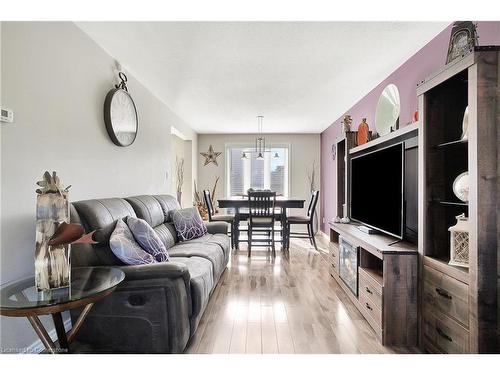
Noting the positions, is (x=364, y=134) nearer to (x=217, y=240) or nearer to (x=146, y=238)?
(x=217, y=240)

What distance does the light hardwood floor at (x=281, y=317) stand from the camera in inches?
76.5

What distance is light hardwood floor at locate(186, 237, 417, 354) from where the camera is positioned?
194cm

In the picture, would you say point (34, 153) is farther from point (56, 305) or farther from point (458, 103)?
point (458, 103)

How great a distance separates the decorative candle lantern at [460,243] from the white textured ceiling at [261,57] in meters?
1.58

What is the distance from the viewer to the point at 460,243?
1.61 metres

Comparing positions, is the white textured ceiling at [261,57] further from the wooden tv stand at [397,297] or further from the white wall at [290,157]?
the white wall at [290,157]

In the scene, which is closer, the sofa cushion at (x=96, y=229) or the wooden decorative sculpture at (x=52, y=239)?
the wooden decorative sculpture at (x=52, y=239)

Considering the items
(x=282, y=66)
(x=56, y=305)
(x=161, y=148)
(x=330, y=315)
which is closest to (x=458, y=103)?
(x=282, y=66)

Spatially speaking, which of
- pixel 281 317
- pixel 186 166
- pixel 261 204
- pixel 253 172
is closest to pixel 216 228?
pixel 261 204

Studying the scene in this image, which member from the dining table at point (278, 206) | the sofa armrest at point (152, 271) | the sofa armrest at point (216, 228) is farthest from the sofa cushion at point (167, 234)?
the dining table at point (278, 206)

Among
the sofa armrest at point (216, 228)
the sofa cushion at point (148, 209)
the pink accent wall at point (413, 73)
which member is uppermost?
the pink accent wall at point (413, 73)

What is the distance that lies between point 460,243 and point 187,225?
268cm
